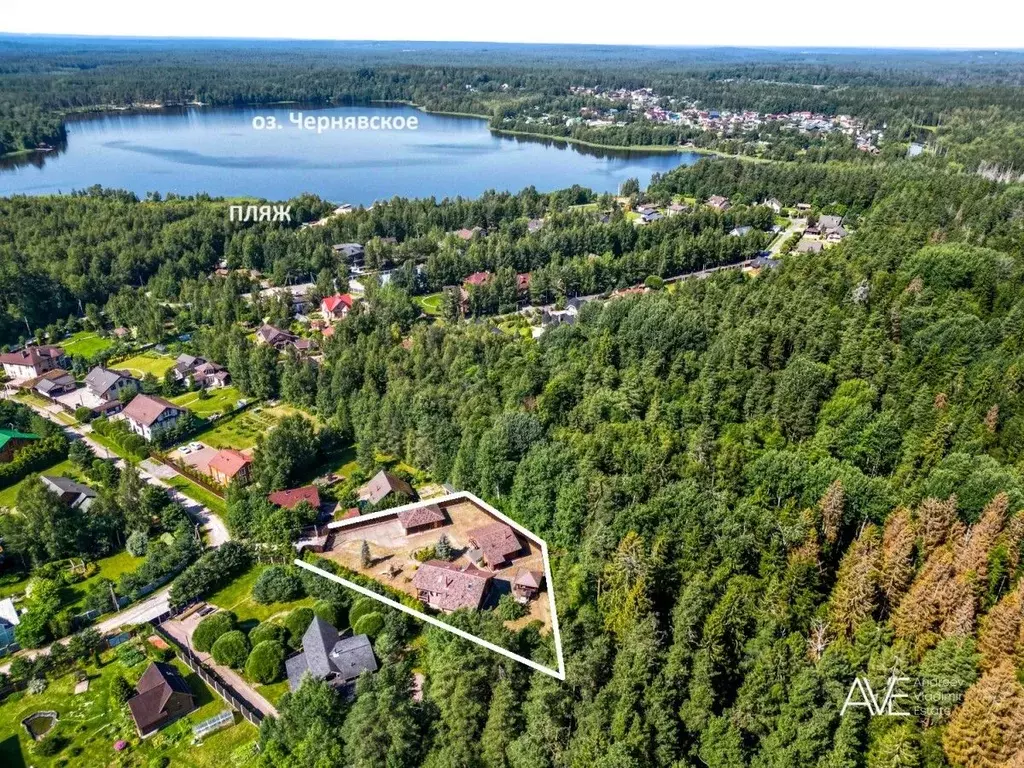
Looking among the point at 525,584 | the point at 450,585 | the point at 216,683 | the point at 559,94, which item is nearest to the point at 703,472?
the point at 450,585

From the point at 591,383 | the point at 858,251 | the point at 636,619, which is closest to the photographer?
the point at 636,619

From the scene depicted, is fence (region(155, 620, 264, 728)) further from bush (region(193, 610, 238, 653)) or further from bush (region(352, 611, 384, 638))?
bush (region(352, 611, 384, 638))

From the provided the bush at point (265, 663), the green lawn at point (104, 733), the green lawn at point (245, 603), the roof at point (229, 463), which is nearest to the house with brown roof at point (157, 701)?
the green lawn at point (104, 733)

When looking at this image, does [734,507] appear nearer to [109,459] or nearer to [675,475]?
[675,475]

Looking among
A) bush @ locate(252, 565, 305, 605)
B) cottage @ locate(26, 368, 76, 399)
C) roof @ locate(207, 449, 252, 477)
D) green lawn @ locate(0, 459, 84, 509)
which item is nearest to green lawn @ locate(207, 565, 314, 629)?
bush @ locate(252, 565, 305, 605)

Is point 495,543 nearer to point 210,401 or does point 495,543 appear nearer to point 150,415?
point 150,415

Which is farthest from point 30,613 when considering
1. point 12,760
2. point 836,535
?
point 836,535
